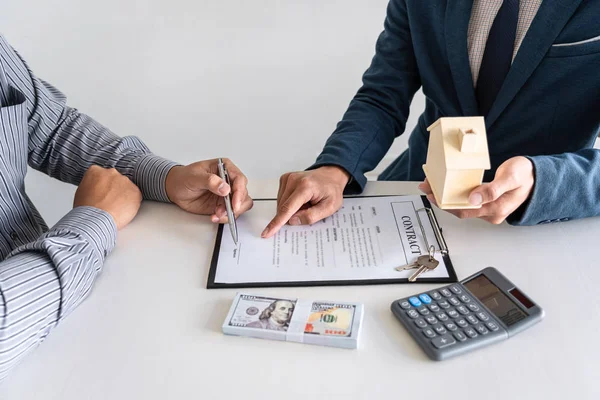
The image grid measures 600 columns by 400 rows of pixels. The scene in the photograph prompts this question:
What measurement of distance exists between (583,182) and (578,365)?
1.07 feet

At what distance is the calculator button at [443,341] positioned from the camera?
62cm

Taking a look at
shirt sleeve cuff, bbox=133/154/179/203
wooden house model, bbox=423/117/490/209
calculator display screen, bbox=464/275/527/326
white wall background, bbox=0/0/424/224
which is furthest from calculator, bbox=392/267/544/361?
white wall background, bbox=0/0/424/224

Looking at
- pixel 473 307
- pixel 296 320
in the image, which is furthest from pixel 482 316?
pixel 296 320

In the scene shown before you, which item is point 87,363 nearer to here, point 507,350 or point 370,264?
point 370,264

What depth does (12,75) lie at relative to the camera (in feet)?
3.23

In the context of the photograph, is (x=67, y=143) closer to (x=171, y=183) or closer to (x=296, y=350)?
(x=171, y=183)

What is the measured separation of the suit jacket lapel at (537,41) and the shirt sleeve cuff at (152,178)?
0.66m

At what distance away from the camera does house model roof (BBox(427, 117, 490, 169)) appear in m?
→ 0.68

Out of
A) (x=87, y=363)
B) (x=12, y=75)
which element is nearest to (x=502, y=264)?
(x=87, y=363)

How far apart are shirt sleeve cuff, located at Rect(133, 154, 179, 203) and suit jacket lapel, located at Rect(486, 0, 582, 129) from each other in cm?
66

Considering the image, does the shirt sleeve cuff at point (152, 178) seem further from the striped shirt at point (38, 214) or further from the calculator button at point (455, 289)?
the calculator button at point (455, 289)

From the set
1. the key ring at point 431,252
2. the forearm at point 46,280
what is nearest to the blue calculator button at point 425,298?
the key ring at point 431,252

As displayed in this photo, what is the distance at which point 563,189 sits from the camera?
810 mm

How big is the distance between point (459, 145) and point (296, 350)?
1.11 ft
